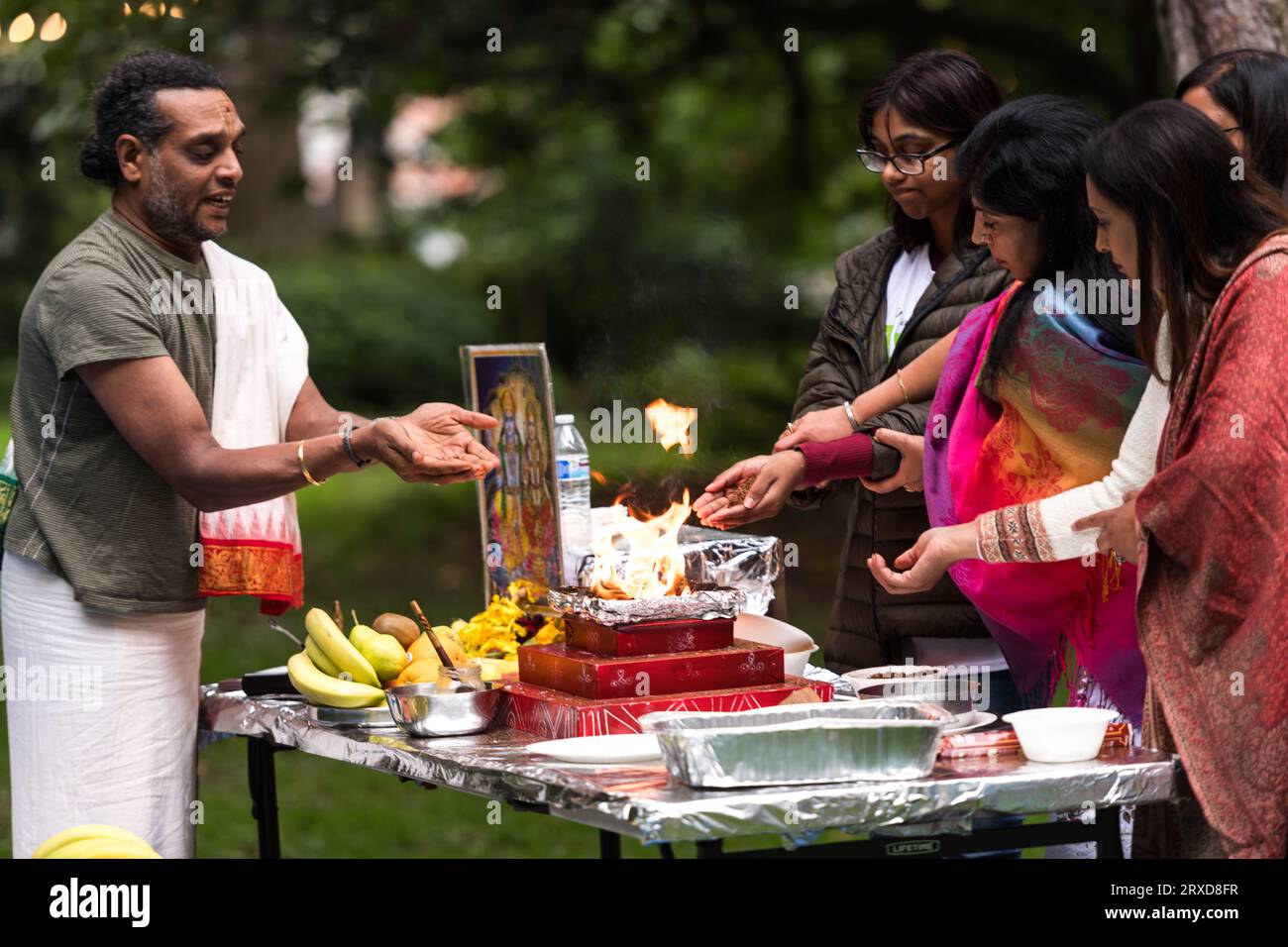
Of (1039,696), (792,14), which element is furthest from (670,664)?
(792,14)

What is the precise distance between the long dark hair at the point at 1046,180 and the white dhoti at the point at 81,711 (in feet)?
7.25

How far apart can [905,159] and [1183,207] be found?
1.26 meters

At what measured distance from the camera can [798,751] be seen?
9.43 feet

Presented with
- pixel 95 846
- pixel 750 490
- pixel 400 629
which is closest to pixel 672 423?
pixel 750 490

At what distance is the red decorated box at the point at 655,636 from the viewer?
11.3ft

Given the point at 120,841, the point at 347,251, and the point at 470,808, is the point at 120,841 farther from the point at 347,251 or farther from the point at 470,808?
the point at 347,251

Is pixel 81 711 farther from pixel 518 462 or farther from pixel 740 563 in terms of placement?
pixel 740 563

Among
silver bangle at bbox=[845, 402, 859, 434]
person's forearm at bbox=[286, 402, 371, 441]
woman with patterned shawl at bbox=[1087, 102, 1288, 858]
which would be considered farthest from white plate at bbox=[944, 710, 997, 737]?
person's forearm at bbox=[286, 402, 371, 441]

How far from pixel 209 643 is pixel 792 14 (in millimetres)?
5696

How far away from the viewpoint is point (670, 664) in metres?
3.43

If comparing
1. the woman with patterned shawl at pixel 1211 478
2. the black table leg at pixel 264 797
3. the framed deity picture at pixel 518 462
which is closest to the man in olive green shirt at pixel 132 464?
the black table leg at pixel 264 797

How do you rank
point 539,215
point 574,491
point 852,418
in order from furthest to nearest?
point 539,215 < point 574,491 < point 852,418

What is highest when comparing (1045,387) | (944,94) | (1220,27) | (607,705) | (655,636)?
(1220,27)

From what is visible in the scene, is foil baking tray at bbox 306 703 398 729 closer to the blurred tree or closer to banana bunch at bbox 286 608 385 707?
banana bunch at bbox 286 608 385 707
